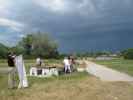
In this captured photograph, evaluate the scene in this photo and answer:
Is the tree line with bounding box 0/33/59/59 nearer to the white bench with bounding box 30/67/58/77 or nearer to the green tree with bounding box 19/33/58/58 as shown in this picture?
the green tree with bounding box 19/33/58/58

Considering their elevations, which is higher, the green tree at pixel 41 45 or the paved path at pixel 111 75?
the green tree at pixel 41 45

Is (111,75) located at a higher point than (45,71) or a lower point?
lower

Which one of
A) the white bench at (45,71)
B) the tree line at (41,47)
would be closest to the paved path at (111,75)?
the white bench at (45,71)

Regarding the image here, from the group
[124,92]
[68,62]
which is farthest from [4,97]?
[68,62]

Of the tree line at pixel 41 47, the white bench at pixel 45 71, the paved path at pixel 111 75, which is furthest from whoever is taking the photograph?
the tree line at pixel 41 47

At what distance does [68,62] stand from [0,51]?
80790mm

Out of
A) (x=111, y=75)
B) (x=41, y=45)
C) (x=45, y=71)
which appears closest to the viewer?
(x=111, y=75)

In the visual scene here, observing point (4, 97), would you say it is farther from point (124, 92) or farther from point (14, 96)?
point (124, 92)

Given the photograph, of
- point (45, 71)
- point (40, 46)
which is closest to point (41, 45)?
point (40, 46)

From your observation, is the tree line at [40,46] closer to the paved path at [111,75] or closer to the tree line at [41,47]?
the tree line at [41,47]

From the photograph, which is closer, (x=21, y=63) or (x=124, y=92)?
(x=124, y=92)

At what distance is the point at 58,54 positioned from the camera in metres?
107

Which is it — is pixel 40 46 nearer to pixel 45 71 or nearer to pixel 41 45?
pixel 41 45

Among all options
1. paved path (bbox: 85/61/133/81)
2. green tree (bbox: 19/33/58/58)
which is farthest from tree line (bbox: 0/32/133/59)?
paved path (bbox: 85/61/133/81)
